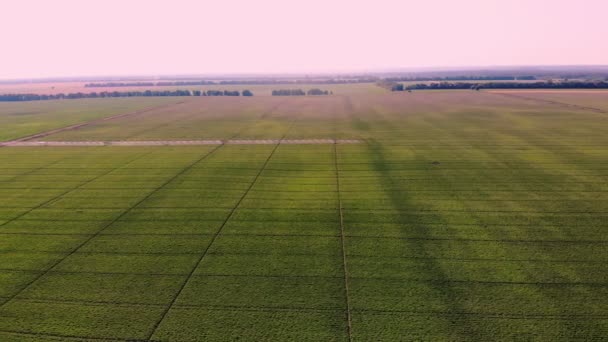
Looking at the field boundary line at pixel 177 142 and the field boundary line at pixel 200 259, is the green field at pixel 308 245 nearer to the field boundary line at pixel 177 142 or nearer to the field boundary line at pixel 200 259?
the field boundary line at pixel 200 259

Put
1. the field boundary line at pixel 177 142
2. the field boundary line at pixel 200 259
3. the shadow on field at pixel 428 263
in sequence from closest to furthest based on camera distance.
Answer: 1. the shadow on field at pixel 428 263
2. the field boundary line at pixel 200 259
3. the field boundary line at pixel 177 142

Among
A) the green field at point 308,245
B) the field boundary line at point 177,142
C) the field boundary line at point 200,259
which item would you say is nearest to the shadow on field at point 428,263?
the green field at point 308,245

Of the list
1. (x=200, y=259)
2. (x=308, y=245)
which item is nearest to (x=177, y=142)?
(x=200, y=259)

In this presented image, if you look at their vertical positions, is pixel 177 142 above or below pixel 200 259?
above

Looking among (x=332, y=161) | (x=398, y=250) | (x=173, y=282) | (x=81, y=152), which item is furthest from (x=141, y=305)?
(x=81, y=152)

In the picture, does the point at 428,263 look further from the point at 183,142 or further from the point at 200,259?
the point at 183,142

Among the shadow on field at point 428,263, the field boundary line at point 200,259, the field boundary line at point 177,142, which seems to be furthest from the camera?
the field boundary line at point 177,142

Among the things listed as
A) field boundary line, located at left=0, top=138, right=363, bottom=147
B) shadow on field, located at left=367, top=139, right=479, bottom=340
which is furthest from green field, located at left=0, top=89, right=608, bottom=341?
field boundary line, located at left=0, top=138, right=363, bottom=147
